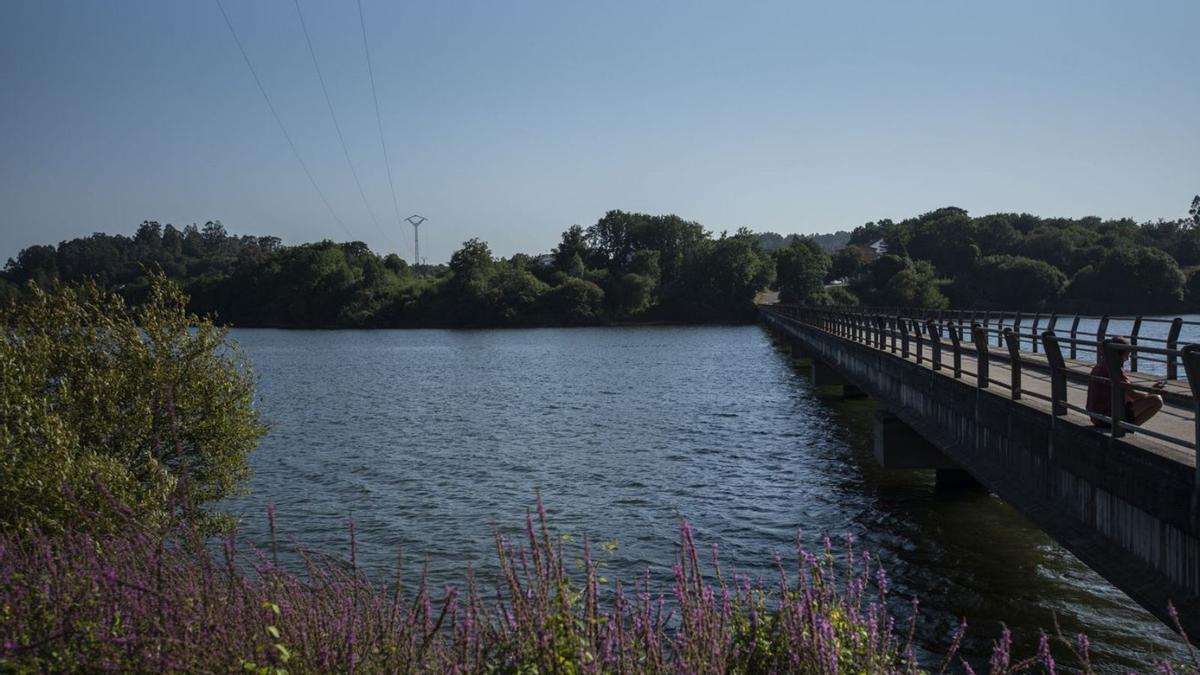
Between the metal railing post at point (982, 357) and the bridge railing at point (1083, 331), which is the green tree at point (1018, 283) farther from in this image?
the metal railing post at point (982, 357)

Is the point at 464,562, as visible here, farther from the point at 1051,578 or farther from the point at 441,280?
the point at 441,280

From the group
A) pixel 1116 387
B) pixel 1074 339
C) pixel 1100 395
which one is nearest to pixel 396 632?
pixel 1116 387

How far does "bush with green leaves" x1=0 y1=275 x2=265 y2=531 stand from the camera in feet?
56.4

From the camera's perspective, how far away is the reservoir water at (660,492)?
15711 mm

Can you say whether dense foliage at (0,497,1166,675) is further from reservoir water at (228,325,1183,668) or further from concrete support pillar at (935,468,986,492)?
concrete support pillar at (935,468,986,492)

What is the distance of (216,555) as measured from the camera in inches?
729

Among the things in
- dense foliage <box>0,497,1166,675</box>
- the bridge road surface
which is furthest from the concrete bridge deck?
dense foliage <box>0,497,1166,675</box>

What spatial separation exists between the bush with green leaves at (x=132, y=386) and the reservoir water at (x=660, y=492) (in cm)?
237

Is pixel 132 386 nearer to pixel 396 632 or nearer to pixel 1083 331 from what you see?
pixel 396 632

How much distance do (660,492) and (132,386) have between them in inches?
483

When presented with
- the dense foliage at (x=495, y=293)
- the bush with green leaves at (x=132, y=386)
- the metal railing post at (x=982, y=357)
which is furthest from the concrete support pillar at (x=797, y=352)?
the dense foliage at (x=495, y=293)

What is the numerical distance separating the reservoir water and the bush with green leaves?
93.4 inches

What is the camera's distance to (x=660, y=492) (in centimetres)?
2491

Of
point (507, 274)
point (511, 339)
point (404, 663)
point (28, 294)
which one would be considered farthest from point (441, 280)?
point (404, 663)
